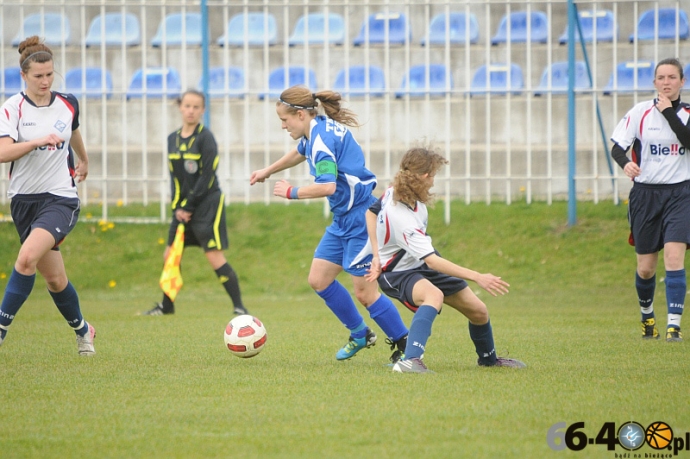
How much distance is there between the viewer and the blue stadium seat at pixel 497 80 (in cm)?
1322

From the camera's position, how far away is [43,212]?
20.9ft

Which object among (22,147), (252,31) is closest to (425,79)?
(252,31)

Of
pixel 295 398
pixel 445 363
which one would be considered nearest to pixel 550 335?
pixel 445 363

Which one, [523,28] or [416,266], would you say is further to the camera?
[523,28]

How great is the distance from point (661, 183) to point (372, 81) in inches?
327

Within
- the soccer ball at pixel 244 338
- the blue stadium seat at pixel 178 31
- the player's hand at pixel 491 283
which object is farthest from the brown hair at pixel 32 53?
the blue stadium seat at pixel 178 31

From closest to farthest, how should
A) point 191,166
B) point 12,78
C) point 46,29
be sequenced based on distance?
point 191,166 < point 12,78 < point 46,29

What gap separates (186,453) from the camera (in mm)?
3754

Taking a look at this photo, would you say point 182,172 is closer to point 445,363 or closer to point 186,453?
point 445,363

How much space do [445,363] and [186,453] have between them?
277 centimetres

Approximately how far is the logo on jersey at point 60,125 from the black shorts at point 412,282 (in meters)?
2.43

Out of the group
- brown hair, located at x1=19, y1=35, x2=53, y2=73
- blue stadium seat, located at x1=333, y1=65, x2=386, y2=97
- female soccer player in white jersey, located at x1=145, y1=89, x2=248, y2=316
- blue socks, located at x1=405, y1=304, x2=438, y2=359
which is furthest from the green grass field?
blue stadium seat, located at x1=333, y1=65, x2=386, y2=97

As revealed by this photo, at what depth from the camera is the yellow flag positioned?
389 inches

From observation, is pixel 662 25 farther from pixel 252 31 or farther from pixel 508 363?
pixel 508 363
